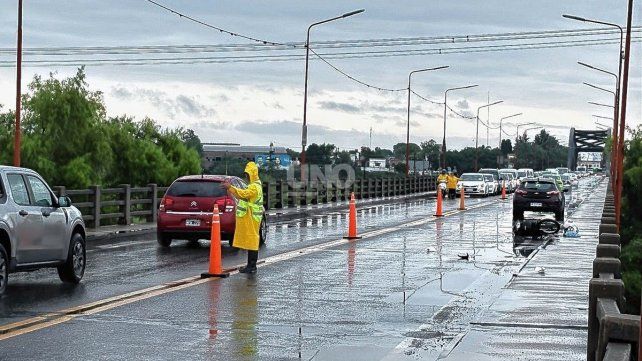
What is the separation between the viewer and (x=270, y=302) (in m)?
14.4

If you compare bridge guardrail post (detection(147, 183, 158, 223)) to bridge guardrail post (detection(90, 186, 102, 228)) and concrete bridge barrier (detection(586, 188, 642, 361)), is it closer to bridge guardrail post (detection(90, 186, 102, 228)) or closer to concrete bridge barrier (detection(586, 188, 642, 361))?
bridge guardrail post (detection(90, 186, 102, 228))

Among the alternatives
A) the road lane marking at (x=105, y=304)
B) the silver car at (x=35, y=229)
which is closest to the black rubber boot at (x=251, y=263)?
the road lane marking at (x=105, y=304)

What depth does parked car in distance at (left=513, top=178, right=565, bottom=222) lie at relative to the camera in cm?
3866

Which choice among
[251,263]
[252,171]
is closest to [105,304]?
[251,263]

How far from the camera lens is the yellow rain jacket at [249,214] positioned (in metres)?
18.1

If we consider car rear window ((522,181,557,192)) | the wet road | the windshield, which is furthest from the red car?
the windshield

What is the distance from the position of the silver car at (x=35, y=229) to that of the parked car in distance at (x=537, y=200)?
2404 centimetres

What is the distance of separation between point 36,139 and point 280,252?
3234cm

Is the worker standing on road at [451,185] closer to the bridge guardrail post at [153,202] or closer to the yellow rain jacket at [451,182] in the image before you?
the yellow rain jacket at [451,182]

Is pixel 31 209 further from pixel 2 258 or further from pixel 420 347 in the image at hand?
pixel 420 347

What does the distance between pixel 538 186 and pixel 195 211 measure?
18.0m

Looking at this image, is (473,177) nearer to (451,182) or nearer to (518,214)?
(451,182)

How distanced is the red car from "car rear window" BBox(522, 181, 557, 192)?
16.9m

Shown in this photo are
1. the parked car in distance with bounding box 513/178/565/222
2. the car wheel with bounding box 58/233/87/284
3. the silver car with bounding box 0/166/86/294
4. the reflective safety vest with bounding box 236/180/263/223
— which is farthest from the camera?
the parked car in distance with bounding box 513/178/565/222
